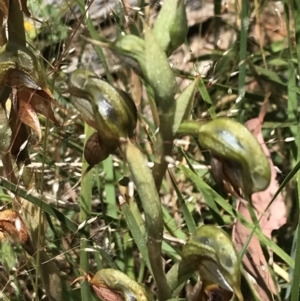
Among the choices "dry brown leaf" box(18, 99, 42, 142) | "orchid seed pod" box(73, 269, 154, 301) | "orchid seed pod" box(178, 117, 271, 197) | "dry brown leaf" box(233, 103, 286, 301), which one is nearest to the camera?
"orchid seed pod" box(178, 117, 271, 197)

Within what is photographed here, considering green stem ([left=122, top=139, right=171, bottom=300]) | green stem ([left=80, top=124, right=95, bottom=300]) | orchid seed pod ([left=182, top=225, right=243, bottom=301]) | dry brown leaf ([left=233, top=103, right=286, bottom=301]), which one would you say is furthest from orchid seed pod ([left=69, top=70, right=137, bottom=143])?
dry brown leaf ([left=233, top=103, right=286, bottom=301])

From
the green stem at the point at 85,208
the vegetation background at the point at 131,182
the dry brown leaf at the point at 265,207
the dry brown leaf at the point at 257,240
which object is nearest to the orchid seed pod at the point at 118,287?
the vegetation background at the point at 131,182

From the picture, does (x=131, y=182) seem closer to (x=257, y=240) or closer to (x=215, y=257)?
(x=215, y=257)

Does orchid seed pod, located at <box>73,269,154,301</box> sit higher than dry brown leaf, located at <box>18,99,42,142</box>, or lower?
lower

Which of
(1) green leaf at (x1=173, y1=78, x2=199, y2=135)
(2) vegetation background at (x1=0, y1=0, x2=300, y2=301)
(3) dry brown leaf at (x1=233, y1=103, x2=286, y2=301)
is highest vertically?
(1) green leaf at (x1=173, y1=78, x2=199, y2=135)

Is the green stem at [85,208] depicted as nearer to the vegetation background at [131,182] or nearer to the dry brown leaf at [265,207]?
the vegetation background at [131,182]

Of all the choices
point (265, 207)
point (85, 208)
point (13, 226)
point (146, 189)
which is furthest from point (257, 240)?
point (146, 189)

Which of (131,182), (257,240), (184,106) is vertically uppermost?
(184,106)

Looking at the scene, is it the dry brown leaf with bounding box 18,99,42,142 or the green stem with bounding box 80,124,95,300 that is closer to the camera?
the dry brown leaf with bounding box 18,99,42,142

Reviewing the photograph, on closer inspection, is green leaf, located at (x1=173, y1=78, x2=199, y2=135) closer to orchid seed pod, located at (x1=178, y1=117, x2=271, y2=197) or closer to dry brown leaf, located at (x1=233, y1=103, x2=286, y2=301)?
orchid seed pod, located at (x1=178, y1=117, x2=271, y2=197)

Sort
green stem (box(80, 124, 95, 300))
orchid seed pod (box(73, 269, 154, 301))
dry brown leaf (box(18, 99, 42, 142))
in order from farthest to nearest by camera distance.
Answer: green stem (box(80, 124, 95, 300)) < dry brown leaf (box(18, 99, 42, 142)) < orchid seed pod (box(73, 269, 154, 301))
